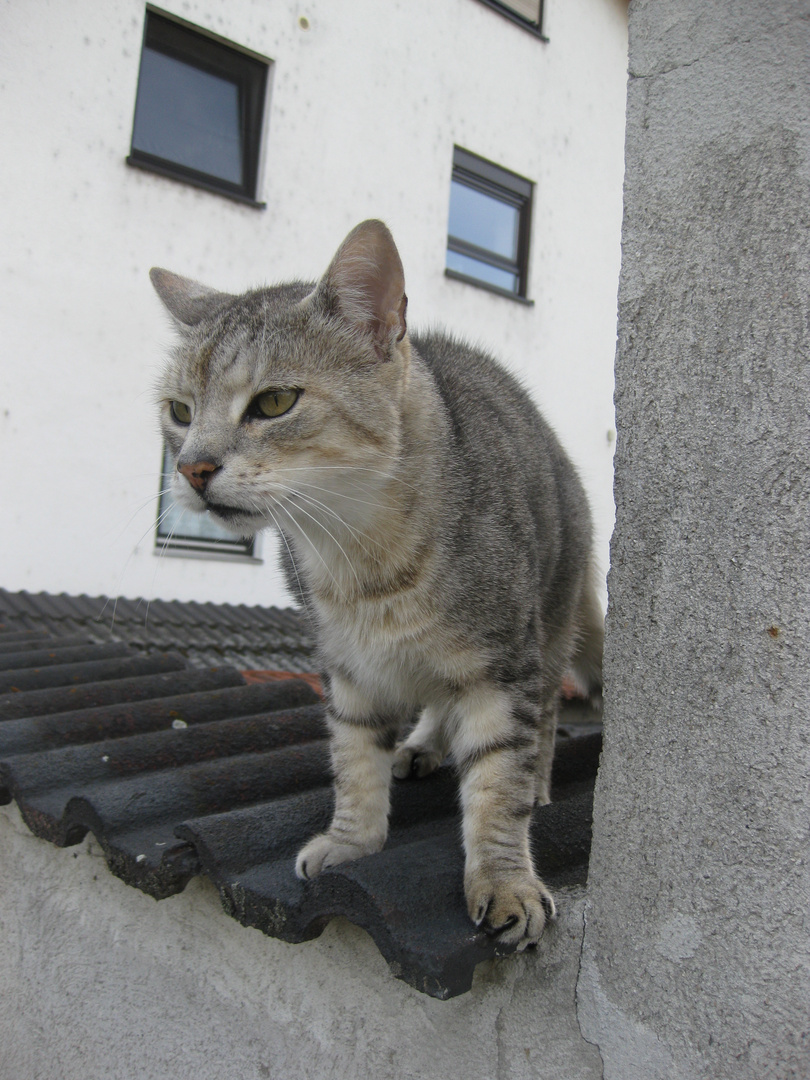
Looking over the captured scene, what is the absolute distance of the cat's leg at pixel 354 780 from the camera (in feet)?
6.27

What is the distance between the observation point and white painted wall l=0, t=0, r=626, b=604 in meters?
6.82

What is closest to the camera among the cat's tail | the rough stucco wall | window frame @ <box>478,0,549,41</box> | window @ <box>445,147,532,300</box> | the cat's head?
the rough stucco wall

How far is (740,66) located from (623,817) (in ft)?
3.68

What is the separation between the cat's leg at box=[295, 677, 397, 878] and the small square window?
9.71m

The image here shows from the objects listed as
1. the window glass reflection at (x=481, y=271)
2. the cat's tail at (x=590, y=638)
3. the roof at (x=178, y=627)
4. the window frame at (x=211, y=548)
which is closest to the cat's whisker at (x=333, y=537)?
the cat's tail at (x=590, y=638)

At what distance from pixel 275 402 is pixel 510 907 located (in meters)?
1.18

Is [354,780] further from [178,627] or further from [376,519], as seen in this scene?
[178,627]

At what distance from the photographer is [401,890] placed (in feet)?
5.06

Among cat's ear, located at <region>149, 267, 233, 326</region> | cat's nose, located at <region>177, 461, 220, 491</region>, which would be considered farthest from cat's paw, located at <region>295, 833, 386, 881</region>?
cat's ear, located at <region>149, 267, 233, 326</region>

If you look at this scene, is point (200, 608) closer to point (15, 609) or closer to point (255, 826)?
point (15, 609)

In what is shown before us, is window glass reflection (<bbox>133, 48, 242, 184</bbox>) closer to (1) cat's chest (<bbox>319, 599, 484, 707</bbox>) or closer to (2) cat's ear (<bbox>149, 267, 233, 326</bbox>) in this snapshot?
(2) cat's ear (<bbox>149, 267, 233, 326</bbox>)

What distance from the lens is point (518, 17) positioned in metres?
9.99

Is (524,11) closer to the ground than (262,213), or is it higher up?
higher up

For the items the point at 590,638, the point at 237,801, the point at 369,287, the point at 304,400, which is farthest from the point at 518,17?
the point at 237,801
